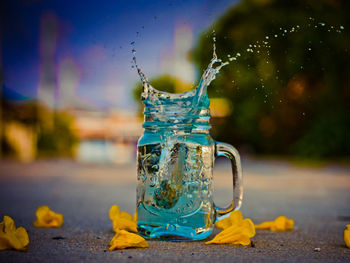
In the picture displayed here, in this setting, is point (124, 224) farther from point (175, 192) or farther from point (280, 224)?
point (280, 224)

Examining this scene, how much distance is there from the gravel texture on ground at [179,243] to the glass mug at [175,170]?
94 mm

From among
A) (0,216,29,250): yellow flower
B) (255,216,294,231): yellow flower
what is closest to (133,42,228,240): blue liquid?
(0,216,29,250): yellow flower

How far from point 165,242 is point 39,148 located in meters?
14.3

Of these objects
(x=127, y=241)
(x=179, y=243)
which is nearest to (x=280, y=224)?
(x=179, y=243)

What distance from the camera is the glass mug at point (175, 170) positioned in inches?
80.3

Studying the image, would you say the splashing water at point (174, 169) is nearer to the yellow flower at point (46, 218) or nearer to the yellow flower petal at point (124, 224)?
the yellow flower petal at point (124, 224)

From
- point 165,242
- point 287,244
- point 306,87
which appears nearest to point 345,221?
point 287,244

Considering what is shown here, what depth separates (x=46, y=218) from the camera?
2.62 m

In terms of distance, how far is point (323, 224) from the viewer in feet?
10.0

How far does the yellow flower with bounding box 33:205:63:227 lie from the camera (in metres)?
2.60

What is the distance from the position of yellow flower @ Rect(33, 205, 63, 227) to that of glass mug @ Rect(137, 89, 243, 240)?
2.33ft

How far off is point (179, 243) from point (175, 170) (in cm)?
34

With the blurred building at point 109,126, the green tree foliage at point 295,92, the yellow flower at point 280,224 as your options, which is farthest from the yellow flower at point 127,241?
the blurred building at point 109,126

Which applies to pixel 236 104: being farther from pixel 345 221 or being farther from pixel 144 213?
pixel 144 213
